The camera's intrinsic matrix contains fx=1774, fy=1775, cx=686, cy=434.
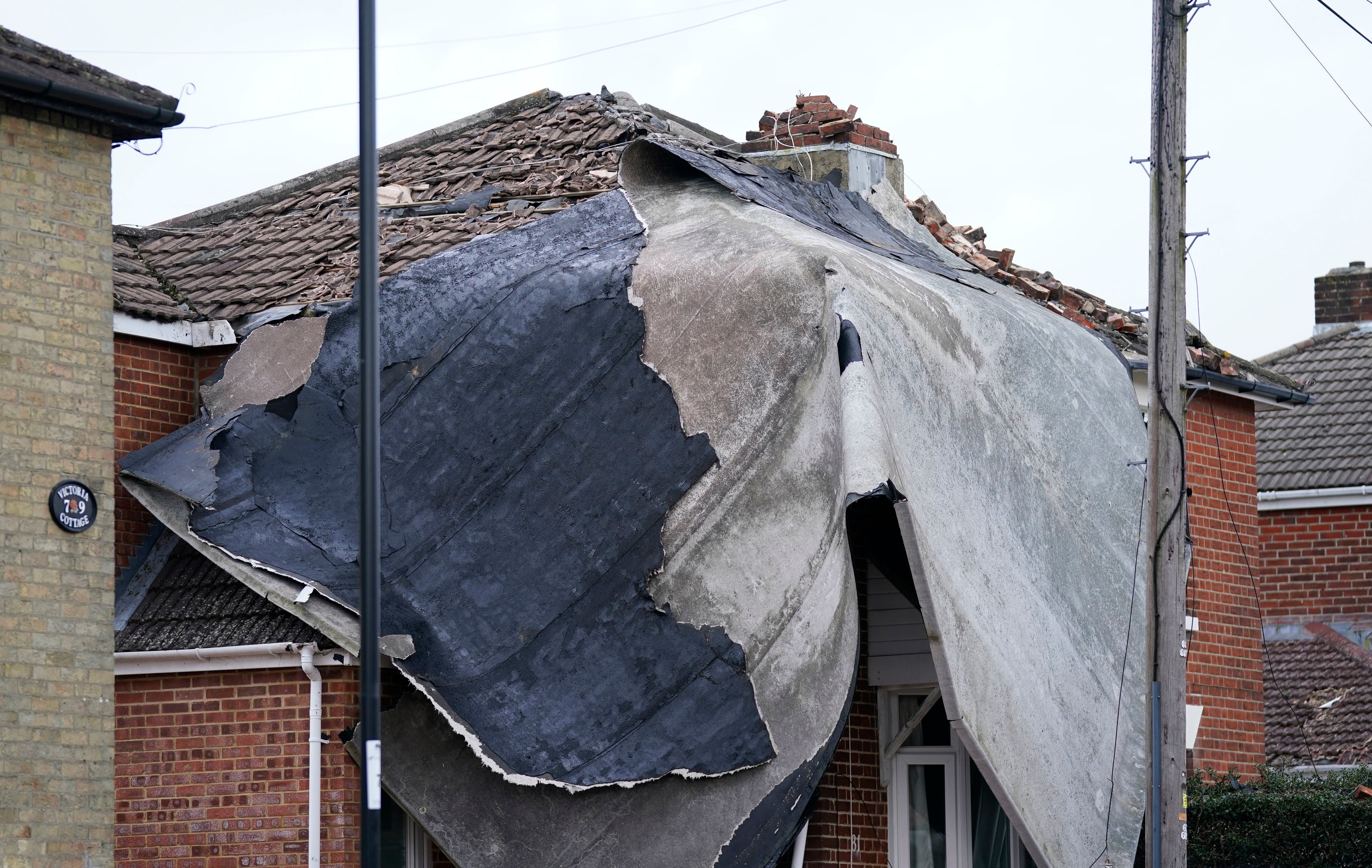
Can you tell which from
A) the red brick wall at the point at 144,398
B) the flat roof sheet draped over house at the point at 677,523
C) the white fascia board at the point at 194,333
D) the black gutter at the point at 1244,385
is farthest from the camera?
the black gutter at the point at 1244,385

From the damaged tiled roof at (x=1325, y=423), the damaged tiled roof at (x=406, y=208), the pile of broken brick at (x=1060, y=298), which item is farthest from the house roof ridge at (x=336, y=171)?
the damaged tiled roof at (x=1325, y=423)

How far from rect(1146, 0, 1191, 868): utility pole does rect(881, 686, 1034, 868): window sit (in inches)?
66.1

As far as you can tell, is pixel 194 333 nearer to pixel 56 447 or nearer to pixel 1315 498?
pixel 56 447

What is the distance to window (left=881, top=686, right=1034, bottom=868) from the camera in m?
13.3

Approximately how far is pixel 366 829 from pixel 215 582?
4361 mm

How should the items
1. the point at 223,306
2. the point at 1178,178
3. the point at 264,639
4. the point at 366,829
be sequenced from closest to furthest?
the point at 366,829 → the point at 264,639 → the point at 1178,178 → the point at 223,306

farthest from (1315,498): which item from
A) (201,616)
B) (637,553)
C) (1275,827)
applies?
(201,616)

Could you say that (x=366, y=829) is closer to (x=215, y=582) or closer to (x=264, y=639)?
(x=264, y=639)

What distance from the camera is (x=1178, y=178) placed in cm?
1228

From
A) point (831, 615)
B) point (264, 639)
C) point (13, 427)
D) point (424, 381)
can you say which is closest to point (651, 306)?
point (424, 381)

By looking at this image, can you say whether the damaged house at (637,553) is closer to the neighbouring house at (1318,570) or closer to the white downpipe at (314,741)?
the white downpipe at (314,741)

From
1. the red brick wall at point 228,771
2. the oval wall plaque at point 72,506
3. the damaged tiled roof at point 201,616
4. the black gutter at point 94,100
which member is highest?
the black gutter at point 94,100

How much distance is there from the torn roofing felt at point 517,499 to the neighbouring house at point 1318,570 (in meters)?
12.8

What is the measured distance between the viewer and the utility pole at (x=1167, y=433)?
1170 centimetres
